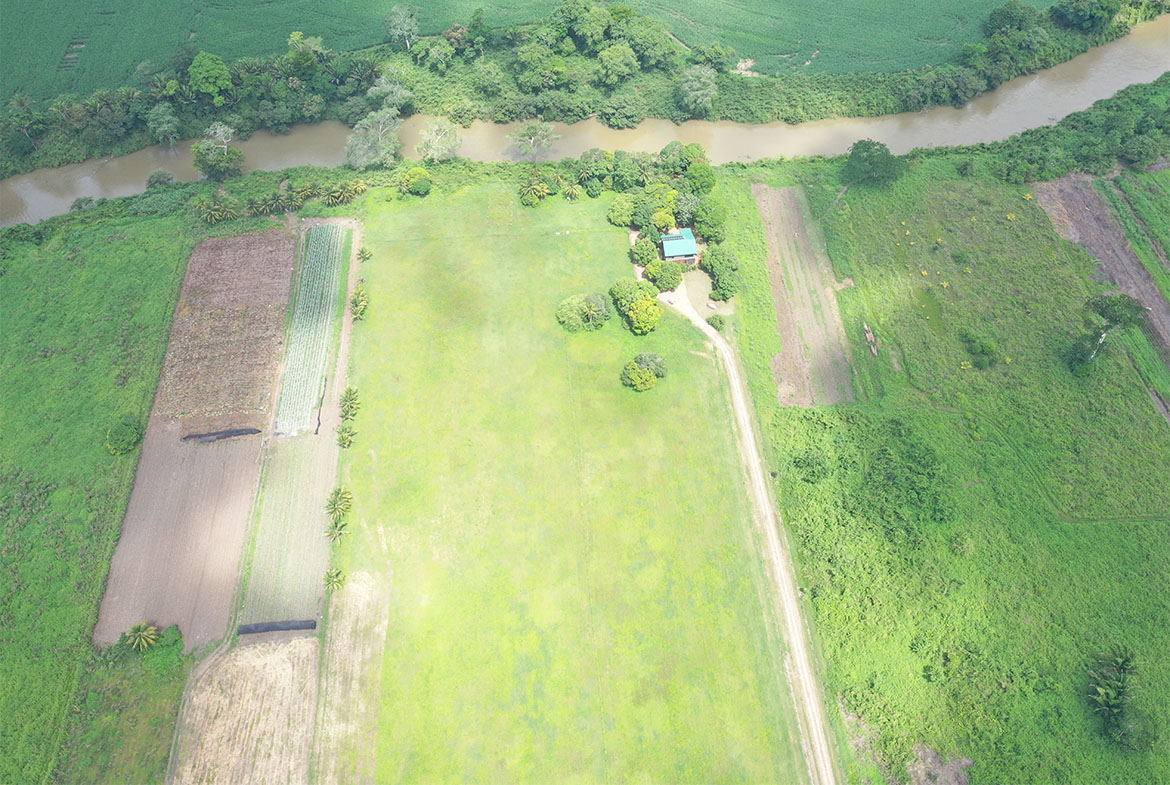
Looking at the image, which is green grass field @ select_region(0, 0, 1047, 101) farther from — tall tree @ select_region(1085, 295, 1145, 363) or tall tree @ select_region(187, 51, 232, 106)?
tall tree @ select_region(1085, 295, 1145, 363)

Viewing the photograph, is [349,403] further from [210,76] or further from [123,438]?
[210,76]

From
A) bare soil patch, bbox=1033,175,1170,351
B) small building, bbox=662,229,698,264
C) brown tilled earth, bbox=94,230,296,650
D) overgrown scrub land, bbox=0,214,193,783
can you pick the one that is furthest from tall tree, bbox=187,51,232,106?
bare soil patch, bbox=1033,175,1170,351

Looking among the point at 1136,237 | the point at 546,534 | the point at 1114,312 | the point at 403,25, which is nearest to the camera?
the point at 546,534

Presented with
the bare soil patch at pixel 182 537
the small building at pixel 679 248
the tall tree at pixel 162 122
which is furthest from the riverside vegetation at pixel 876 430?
the tall tree at pixel 162 122

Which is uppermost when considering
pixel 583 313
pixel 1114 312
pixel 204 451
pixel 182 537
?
pixel 1114 312

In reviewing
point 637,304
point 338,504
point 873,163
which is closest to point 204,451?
point 338,504

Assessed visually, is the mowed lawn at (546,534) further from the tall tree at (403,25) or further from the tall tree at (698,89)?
the tall tree at (403,25)
